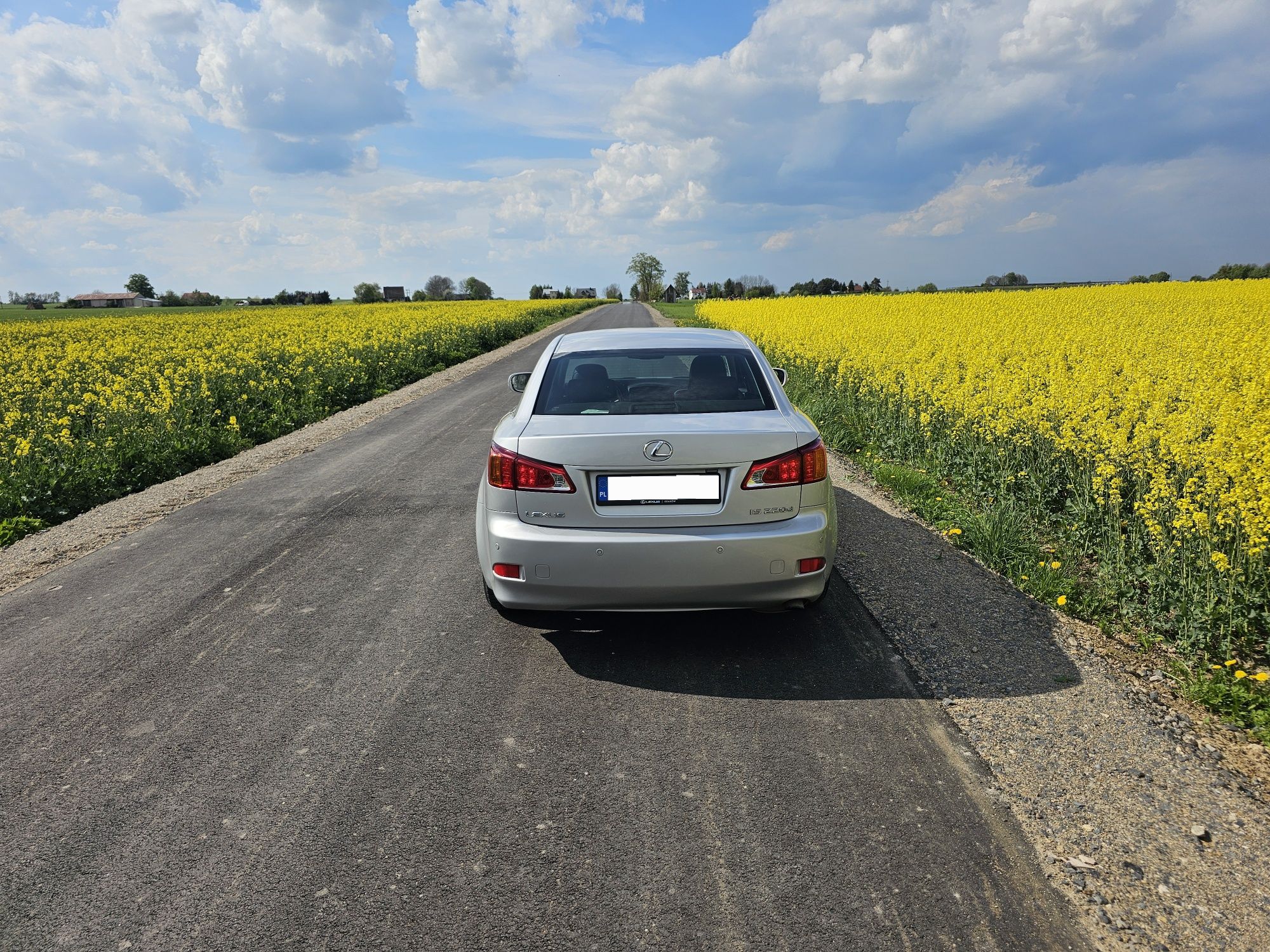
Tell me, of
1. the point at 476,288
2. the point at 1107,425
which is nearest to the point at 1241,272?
the point at 1107,425

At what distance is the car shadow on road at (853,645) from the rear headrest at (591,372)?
1365mm

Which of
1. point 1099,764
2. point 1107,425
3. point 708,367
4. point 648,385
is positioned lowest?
point 1099,764

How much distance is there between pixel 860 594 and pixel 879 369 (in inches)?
249

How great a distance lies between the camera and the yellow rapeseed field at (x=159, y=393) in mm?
7871

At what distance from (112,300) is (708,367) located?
13968 cm

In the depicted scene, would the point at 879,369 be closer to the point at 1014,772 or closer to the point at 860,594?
the point at 860,594

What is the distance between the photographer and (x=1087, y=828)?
2680 mm

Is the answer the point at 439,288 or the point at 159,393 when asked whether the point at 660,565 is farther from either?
the point at 439,288

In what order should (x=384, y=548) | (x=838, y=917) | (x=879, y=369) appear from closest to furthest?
(x=838, y=917)
(x=384, y=548)
(x=879, y=369)

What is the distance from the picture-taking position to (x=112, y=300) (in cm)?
11694

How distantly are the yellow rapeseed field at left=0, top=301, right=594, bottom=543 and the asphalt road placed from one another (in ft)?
11.2

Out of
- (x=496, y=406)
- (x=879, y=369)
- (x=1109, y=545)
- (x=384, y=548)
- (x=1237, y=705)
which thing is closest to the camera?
(x=1237, y=705)

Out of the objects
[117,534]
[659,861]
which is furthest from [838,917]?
[117,534]

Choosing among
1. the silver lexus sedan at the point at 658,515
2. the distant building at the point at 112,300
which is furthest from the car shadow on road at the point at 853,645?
the distant building at the point at 112,300
